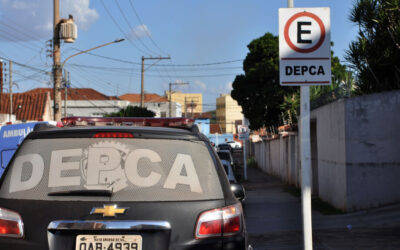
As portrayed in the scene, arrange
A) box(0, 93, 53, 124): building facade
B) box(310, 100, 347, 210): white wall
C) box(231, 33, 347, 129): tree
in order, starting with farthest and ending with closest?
box(0, 93, 53, 124): building facade
box(231, 33, 347, 129): tree
box(310, 100, 347, 210): white wall

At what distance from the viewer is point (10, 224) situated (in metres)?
3.88

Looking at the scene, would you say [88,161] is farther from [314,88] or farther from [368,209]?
[314,88]

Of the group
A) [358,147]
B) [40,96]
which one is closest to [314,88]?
[358,147]

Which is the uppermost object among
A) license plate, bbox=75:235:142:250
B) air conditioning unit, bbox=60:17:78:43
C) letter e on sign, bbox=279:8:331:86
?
air conditioning unit, bbox=60:17:78:43

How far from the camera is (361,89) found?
15.8 meters

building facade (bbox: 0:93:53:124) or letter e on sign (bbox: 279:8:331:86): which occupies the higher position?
building facade (bbox: 0:93:53:124)

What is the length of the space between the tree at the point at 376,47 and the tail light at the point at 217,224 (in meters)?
11.8

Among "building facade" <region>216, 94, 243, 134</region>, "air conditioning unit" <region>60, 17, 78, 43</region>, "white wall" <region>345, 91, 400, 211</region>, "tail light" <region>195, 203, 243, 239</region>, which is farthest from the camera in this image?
"building facade" <region>216, 94, 243, 134</region>

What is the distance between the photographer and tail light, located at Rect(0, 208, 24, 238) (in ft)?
12.6

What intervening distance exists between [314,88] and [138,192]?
24.2 m

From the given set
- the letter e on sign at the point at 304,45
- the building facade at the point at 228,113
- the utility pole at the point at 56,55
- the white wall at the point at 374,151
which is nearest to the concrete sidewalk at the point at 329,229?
the white wall at the point at 374,151

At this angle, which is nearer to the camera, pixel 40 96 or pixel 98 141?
pixel 98 141

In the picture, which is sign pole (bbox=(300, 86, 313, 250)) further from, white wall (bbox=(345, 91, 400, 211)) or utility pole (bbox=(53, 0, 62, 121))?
utility pole (bbox=(53, 0, 62, 121))

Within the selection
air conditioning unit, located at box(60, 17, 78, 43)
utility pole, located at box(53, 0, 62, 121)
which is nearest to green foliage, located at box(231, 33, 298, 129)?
air conditioning unit, located at box(60, 17, 78, 43)
